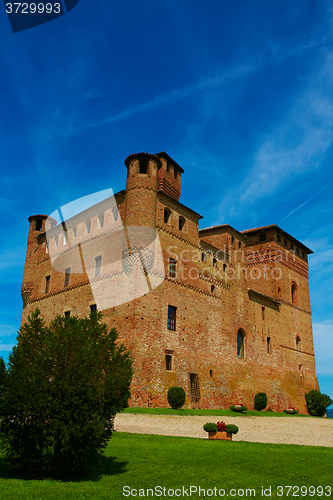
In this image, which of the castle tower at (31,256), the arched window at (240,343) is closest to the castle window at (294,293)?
the arched window at (240,343)

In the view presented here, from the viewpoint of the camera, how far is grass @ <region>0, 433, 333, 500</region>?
6.79 metres

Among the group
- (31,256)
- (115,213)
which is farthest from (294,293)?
(31,256)

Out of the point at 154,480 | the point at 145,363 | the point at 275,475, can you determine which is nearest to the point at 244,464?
the point at 275,475

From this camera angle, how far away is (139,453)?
1005 centimetres

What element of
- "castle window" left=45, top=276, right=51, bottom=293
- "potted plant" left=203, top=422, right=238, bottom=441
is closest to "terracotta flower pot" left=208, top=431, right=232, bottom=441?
"potted plant" left=203, top=422, right=238, bottom=441

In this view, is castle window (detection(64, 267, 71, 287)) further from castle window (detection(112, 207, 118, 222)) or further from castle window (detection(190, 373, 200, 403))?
castle window (detection(190, 373, 200, 403))

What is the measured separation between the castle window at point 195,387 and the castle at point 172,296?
60 millimetres

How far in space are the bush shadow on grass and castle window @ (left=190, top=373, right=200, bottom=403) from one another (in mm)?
15521

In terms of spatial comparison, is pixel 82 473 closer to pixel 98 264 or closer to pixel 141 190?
pixel 141 190

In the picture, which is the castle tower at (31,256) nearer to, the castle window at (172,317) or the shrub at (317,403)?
the castle window at (172,317)

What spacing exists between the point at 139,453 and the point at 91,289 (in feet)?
53.4

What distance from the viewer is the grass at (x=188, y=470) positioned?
22.3ft

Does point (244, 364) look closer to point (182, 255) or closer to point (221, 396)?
point (221, 396)

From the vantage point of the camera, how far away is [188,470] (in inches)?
323
